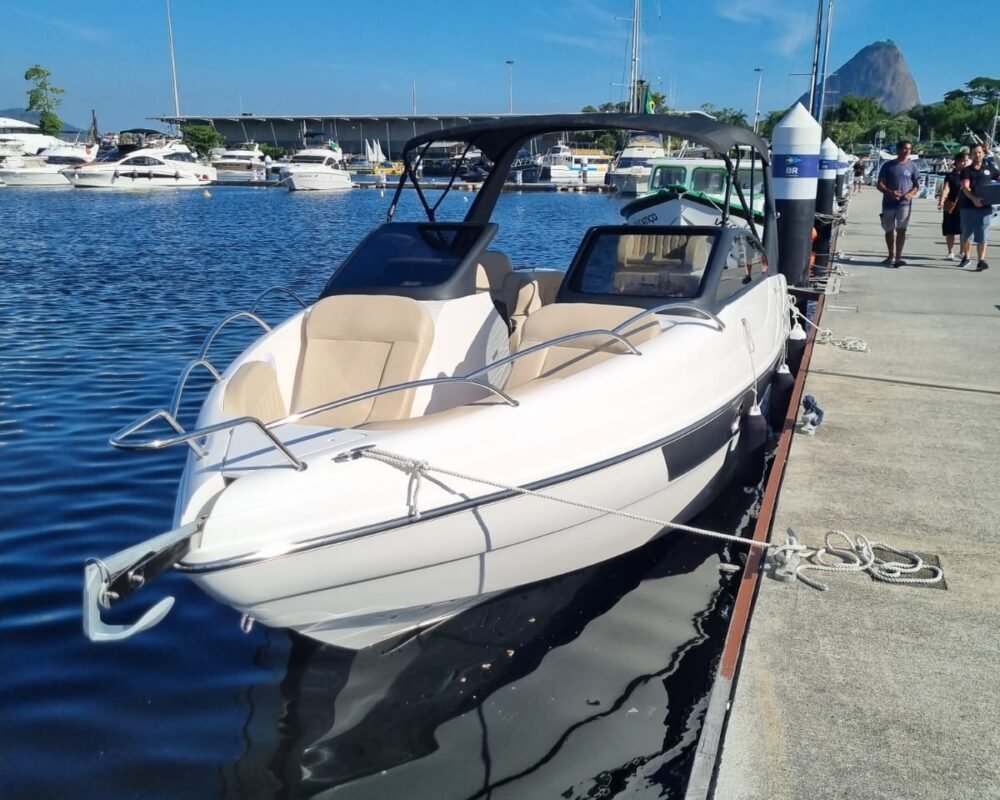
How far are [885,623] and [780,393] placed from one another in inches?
121

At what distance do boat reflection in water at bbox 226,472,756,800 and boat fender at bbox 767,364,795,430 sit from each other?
6.56ft

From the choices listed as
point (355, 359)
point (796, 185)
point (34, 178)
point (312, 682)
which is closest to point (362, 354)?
point (355, 359)

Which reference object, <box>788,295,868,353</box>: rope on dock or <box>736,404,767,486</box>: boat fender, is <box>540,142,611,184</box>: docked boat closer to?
<box>788,295,868,353</box>: rope on dock

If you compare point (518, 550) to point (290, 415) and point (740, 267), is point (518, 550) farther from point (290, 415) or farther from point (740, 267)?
point (740, 267)

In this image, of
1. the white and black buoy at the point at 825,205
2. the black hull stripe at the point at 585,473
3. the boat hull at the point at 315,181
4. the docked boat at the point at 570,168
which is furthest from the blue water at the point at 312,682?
the docked boat at the point at 570,168

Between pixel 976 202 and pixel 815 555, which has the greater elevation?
pixel 976 202

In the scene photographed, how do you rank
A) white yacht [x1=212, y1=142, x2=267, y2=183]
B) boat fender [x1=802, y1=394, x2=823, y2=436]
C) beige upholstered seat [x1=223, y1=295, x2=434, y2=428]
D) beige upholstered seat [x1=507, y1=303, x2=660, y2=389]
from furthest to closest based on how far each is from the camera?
white yacht [x1=212, y1=142, x2=267, y2=183]
boat fender [x1=802, y1=394, x2=823, y2=436]
beige upholstered seat [x1=223, y1=295, x2=434, y2=428]
beige upholstered seat [x1=507, y1=303, x2=660, y2=389]

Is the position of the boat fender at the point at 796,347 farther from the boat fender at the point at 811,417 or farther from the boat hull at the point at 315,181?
the boat hull at the point at 315,181

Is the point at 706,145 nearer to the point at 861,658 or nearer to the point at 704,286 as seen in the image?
the point at 704,286

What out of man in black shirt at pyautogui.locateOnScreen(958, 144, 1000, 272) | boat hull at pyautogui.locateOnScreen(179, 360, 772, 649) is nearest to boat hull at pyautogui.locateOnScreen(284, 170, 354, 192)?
man in black shirt at pyautogui.locateOnScreen(958, 144, 1000, 272)

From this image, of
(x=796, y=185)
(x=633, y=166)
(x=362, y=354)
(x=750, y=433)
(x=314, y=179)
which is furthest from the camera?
(x=314, y=179)

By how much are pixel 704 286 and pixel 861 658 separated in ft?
7.84

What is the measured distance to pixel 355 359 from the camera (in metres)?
4.75

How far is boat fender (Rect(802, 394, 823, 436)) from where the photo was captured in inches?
223
